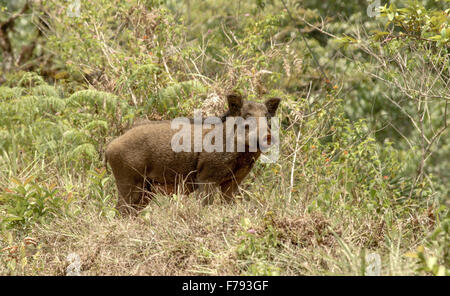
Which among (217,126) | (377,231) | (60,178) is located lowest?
(60,178)

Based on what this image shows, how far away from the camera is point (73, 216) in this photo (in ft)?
21.4

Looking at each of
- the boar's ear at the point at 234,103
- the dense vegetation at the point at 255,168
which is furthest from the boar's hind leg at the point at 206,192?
the boar's ear at the point at 234,103

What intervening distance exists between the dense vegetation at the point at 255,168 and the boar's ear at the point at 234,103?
2.96 ft

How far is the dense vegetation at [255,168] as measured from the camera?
5.48 metres

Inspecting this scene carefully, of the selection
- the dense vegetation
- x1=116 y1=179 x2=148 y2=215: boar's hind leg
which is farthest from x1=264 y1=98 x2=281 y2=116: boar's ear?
x1=116 y1=179 x2=148 y2=215: boar's hind leg

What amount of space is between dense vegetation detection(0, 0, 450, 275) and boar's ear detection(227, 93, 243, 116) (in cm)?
90

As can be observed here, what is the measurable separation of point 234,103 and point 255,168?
1.66 meters

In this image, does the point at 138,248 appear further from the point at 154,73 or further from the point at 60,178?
the point at 154,73

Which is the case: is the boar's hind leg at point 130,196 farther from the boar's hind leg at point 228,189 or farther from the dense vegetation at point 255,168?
the boar's hind leg at point 228,189

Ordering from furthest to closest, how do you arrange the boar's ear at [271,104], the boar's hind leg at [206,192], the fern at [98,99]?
1. the fern at [98,99]
2. the boar's ear at [271,104]
3. the boar's hind leg at [206,192]

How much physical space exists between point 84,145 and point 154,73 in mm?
1363

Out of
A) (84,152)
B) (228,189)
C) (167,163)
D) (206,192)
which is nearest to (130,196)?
(167,163)

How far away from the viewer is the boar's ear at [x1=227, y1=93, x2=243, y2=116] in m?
6.45
